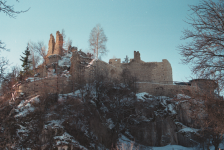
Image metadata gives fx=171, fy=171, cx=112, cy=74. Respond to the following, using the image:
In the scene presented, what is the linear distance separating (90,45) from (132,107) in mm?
16551

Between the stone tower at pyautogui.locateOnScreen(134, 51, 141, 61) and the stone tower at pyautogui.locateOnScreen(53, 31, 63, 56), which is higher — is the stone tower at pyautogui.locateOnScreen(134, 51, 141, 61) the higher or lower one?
the lower one

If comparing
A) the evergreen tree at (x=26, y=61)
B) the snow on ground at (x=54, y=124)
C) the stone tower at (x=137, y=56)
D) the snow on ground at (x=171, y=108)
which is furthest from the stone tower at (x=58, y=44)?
the snow on ground at (x=171, y=108)

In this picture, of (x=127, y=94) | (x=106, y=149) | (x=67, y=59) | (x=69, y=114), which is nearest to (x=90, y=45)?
(x=67, y=59)

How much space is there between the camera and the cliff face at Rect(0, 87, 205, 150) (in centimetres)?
1329

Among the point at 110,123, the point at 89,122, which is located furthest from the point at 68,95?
the point at 110,123

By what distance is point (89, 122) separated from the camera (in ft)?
52.7

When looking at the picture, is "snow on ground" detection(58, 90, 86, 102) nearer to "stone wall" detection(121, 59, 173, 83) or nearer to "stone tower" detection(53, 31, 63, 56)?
"stone wall" detection(121, 59, 173, 83)

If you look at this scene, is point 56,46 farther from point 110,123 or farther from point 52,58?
point 110,123

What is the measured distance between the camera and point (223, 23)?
234 inches

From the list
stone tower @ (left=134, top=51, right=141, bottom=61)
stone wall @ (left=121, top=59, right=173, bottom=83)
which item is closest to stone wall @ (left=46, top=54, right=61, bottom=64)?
stone wall @ (left=121, top=59, right=173, bottom=83)

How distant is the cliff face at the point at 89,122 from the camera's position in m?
13.3

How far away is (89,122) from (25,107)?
5.89 metres

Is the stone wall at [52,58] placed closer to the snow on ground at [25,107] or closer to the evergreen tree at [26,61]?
the evergreen tree at [26,61]

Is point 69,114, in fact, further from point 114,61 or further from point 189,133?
point 114,61
